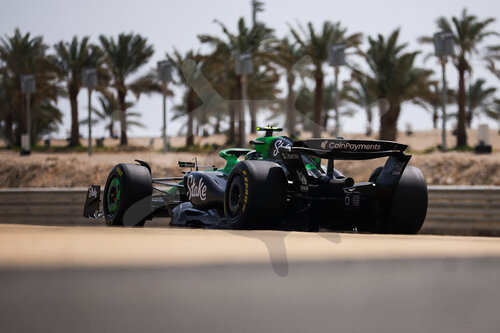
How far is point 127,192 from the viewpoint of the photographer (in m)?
6.30

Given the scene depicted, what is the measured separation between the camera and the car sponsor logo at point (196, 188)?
6.18m

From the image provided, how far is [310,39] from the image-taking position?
39.2m

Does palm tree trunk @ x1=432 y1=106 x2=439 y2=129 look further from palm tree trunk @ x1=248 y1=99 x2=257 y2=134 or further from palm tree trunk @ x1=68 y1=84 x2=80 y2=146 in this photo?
palm tree trunk @ x1=248 y1=99 x2=257 y2=134

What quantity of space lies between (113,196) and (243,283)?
4.78 metres

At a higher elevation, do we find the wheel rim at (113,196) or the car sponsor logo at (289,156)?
the car sponsor logo at (289,156)

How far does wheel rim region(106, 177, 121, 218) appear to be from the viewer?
6509mm

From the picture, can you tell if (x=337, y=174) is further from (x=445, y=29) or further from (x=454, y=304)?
(x=445, y=29)

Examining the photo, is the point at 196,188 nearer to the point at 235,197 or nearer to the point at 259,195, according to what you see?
the point at 235,197

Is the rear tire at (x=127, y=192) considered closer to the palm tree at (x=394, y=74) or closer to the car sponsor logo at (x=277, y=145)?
the car sponsor logo at (x=277, y=145)

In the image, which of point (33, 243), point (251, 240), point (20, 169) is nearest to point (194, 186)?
point (251, 240)

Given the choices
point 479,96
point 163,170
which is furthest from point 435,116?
point 163,170

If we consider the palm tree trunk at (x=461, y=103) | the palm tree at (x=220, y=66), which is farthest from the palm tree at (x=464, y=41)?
the palm tree at (x=220, y=66)

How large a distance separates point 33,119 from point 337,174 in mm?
57097

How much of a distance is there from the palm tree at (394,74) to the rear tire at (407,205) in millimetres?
31133
